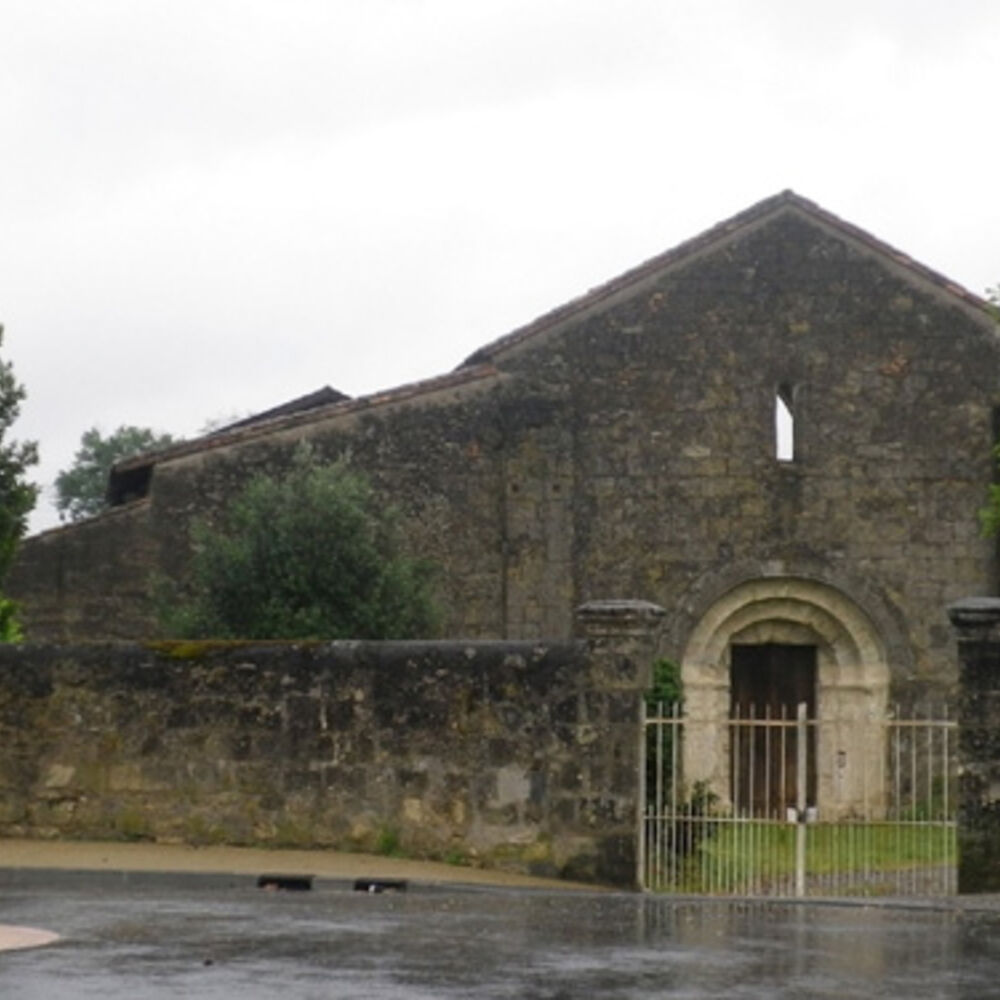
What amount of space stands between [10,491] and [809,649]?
9.62 m

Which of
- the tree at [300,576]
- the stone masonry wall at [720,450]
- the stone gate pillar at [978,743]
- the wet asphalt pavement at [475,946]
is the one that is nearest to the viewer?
the wet asphalt pavement at [475,946]

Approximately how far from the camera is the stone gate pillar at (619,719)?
17.8m

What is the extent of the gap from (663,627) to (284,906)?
11859 mm

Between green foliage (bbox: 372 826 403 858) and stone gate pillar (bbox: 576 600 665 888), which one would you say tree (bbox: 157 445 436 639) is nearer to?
green foliage (bbox: 372 826 403 858)

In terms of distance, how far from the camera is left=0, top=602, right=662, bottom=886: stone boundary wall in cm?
1795

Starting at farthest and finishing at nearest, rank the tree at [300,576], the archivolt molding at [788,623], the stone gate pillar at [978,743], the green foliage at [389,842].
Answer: the archivolt molding at [788,623] → the tree at [300,576] → the green foliage at [389,842] → the stone gate pillar at [978,743]

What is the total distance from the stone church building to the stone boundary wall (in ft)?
23.9

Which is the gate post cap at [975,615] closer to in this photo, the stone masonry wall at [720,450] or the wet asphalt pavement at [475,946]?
the wet asphalt pavement at [475,946]

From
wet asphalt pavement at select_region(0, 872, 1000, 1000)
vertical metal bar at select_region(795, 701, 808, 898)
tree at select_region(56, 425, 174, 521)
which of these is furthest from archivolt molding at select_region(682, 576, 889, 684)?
tree at select_region(56, 425, 174, 521)

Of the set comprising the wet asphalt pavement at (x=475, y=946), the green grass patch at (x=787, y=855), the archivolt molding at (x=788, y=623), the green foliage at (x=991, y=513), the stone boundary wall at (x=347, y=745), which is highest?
the green foliage at (x=991, y=513)

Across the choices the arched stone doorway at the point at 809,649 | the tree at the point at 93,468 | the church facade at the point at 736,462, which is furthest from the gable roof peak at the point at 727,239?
the tree at the point at 93,468

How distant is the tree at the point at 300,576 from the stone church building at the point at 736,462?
163 cm

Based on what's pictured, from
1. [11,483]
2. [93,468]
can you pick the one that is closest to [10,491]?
[11,483]

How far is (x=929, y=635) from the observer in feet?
87.5
